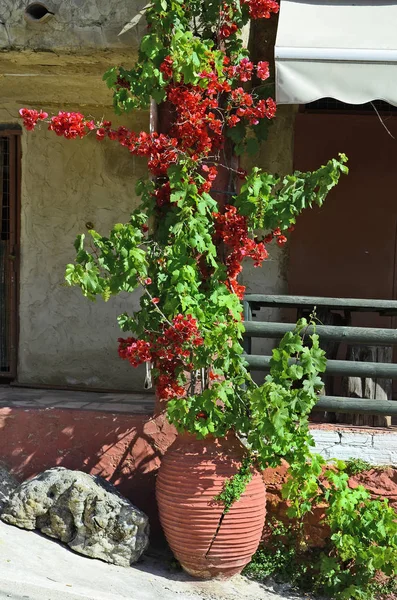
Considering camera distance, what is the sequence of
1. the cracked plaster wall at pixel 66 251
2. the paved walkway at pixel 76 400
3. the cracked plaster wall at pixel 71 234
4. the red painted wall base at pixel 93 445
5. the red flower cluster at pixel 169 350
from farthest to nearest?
the cracked plaster wall at pixel 66 251 < the cracked plaster wall at pixel 71 234 < the paved walkway at pixel 76 400 < the red painted wall base at pixel 93 445 < the red flower cluster at pixel 169 350

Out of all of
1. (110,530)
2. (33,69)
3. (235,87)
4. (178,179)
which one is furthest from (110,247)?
(33,69)

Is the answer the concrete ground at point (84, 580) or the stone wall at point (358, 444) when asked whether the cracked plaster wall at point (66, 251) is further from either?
the concrete ground at point (84, 580)

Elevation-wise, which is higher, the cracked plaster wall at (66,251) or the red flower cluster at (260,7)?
the red flower cluster at (260,7)

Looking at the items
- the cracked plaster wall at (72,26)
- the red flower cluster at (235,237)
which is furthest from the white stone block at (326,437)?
the cracked plaster wall at (72,26)

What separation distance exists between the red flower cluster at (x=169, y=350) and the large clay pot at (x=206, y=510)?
1.16 ft

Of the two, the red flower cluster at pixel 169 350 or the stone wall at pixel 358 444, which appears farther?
the stone wall at pixel 358 444

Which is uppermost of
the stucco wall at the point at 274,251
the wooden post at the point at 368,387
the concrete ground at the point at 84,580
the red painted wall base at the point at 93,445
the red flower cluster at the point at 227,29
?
the red flower cluster at the point at 227,29

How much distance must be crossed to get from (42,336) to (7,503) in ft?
7.96

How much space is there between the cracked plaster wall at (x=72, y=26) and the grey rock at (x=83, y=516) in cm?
291

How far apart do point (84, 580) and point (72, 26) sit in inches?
143

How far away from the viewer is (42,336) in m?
7.62

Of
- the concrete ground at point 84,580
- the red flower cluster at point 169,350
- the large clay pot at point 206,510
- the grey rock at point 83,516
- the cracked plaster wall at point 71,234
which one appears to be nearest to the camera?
the concrete ground at point 84,580

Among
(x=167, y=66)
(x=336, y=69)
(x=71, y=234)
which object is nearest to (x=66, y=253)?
(x=71, y=234)

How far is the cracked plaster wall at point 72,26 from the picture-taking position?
5.77 metres
